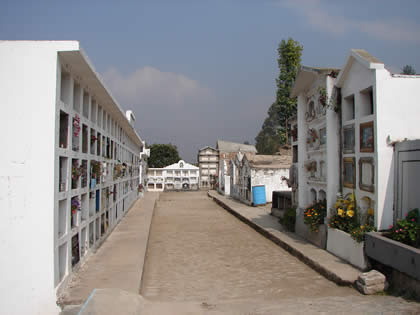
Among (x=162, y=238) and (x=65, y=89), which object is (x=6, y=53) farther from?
(x=162, y=238)

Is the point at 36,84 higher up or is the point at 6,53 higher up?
the point at 6,53

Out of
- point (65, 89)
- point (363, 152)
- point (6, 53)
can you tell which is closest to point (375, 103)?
point (363, 152)

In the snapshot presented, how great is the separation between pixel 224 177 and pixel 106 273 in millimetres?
21206

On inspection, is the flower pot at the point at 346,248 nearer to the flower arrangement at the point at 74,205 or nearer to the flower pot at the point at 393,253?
the flower pot at the point at 393,253

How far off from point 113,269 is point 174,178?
27.1 metres

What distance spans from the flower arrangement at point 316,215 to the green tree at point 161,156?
42.5m

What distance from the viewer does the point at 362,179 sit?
642cm

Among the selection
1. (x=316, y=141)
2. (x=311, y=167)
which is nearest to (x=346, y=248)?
(x=311, y=167)

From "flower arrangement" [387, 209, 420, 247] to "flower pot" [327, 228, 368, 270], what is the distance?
67cm

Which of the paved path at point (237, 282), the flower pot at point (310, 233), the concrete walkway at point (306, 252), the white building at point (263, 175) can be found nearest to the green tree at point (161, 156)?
the white building at point (263, 175)

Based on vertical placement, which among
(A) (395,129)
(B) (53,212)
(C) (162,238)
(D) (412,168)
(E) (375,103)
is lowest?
(C) (162,238)

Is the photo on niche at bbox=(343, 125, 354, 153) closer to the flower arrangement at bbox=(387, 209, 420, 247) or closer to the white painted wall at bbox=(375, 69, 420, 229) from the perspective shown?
the white painted wall at bbox=(375, 69, 420, 229)

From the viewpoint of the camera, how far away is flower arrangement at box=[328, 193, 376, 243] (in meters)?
5.96

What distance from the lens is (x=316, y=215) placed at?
7.82 metres
